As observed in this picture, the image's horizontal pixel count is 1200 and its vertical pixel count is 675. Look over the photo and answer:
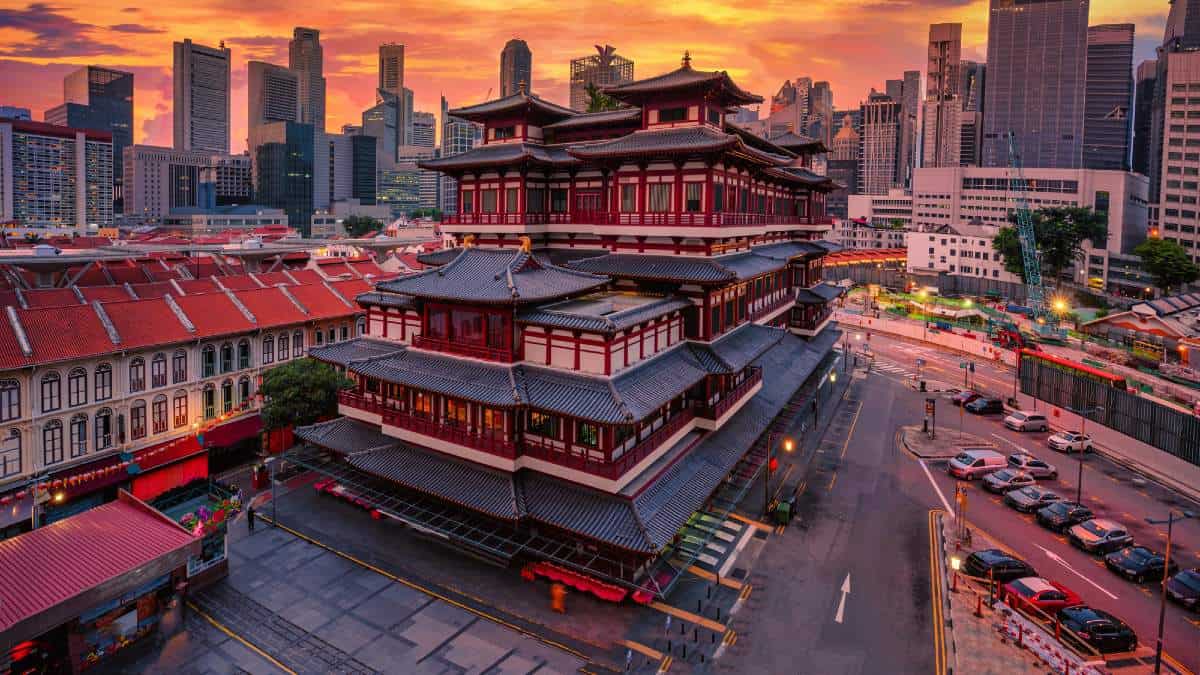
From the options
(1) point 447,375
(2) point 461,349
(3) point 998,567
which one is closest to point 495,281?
(2) point 461,349

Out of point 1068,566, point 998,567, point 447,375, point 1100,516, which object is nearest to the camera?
point 998,567

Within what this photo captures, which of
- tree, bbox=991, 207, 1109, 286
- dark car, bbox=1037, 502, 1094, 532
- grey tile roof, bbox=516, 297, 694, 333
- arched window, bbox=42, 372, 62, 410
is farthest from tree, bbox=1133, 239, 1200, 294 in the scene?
arched window, bbox=42, 372, 62, 410

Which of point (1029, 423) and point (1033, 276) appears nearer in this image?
point (1029, 423)

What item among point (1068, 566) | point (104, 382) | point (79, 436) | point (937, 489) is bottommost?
point (1068, 566)

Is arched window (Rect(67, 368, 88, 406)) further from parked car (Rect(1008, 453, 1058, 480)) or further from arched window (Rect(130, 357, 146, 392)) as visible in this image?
parked car (Rect(1008, 453, 1058, 480))

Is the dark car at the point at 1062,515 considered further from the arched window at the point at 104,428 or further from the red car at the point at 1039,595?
the arched window at the point at 104,428

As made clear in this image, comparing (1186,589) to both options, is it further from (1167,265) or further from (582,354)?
(1167,265)
